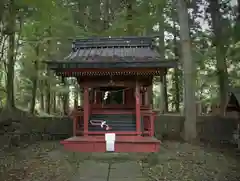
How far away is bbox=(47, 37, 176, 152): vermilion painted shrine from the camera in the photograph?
812 centimetres

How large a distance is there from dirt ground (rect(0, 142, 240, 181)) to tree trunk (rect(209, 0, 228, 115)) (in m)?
6.10

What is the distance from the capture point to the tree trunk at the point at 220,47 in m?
14.2

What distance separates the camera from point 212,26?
50.1 feet

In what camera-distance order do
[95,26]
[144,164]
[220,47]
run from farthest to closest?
[95,26] < [220,47] < [144,164]

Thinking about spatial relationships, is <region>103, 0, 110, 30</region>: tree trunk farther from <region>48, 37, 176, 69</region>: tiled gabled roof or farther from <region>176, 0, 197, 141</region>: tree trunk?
<region>48, 37, 176, 69</region>: tiled gabled roof

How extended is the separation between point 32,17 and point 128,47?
4665mm

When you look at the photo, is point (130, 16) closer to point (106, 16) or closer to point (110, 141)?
point (106, 16)

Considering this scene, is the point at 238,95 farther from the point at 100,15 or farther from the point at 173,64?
the point at 100,15

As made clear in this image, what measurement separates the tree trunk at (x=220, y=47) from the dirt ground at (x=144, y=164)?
6.10 m

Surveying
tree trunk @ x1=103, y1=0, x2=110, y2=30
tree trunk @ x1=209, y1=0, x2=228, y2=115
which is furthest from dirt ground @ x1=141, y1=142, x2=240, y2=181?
tree trunk @ x1=103, y1=0, x2=110, y2=30

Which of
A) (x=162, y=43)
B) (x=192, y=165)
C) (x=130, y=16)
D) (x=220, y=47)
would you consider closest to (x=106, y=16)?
(x=130, y=16)

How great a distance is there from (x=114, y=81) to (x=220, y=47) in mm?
8171

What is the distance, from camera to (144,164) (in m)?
7.77

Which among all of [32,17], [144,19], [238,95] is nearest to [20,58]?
[32,17]
